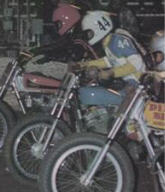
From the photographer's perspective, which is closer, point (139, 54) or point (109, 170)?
point (109, 170)

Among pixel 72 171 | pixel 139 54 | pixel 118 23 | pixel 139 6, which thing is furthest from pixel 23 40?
pixel 72 171

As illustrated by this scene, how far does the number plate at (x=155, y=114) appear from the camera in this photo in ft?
15.5

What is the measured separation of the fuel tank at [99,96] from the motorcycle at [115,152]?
726 millimetres

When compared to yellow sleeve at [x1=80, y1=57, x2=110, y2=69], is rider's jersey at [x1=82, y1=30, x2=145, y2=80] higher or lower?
higher

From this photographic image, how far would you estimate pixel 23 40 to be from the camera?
401 inches

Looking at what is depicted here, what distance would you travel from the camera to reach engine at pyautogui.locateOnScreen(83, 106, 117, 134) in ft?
18.9

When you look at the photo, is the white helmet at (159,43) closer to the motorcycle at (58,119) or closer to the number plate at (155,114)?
the motorcycle at (58,119)

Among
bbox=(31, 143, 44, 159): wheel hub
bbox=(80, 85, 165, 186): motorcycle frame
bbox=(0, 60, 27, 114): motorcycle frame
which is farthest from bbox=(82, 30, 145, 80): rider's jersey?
bbox=(80, 85, 165, 186): motorcycle frame

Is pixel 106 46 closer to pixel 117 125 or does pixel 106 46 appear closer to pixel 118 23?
pixel 118 23

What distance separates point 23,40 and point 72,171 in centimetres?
546

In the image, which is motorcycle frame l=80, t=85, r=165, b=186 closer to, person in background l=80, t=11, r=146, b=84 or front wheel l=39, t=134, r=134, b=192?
front wheel l=39, t=134, r=134, b=192

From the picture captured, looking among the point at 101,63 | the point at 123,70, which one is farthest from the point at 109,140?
the point at 101,63

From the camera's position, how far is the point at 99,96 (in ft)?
18.4

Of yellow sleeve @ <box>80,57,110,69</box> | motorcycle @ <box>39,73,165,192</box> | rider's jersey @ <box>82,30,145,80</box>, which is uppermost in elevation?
rider's jersey @ <box>82,30,145,80</box>
